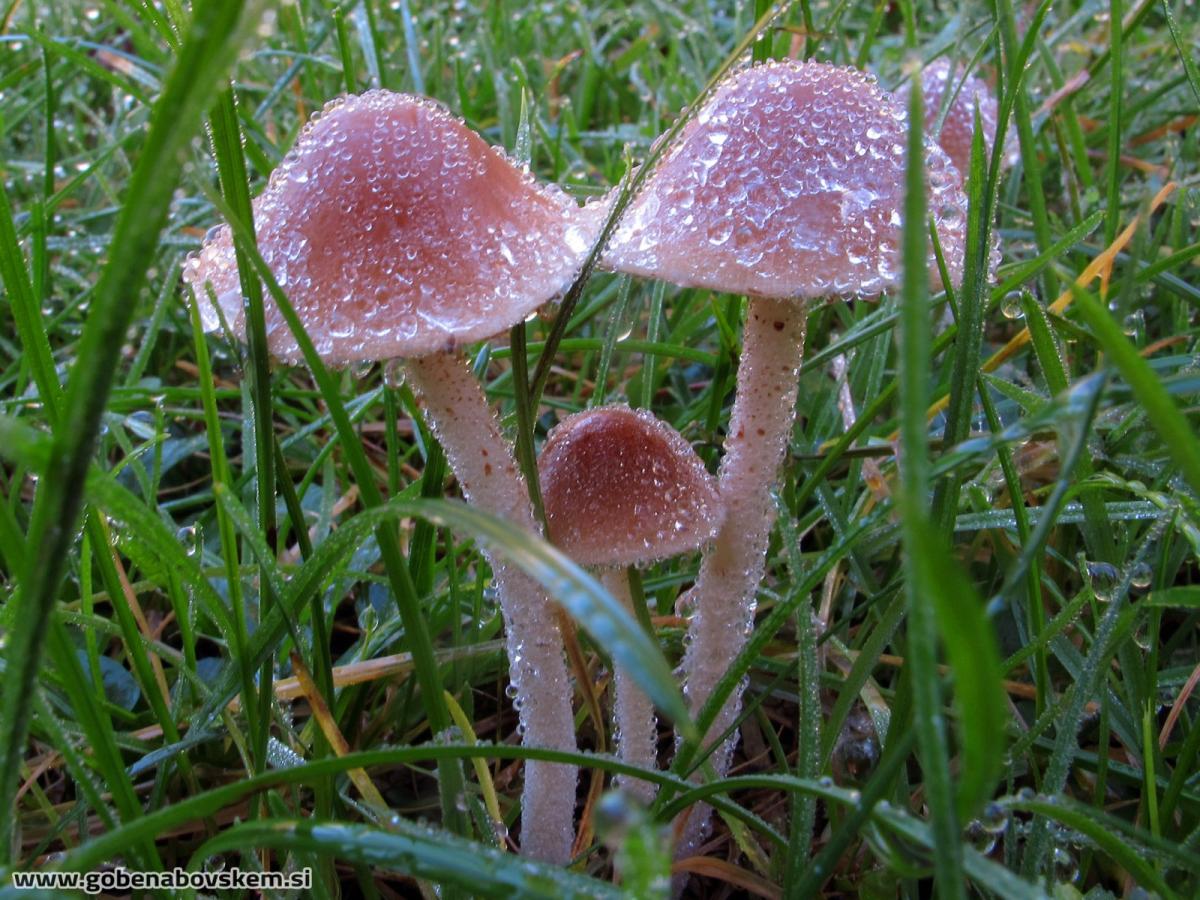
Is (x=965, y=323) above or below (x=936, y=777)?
above

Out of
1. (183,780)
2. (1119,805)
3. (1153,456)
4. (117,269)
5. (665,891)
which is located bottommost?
(1119,805)

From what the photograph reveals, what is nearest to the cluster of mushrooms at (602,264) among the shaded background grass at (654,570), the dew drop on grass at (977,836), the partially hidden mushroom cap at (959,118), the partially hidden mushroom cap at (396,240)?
the partially hidden mushroom cap at (396,240)

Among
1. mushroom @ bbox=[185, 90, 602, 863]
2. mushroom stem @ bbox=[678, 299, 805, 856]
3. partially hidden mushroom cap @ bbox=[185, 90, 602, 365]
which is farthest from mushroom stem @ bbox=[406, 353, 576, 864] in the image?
mushroom stem @ bbox=[678, 299, 805, 856]

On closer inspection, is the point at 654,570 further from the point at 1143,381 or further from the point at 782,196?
the point at 1143,381

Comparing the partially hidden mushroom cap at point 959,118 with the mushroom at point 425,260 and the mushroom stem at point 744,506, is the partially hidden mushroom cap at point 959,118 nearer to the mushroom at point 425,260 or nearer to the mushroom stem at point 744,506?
the mushroom stem at point 744,506

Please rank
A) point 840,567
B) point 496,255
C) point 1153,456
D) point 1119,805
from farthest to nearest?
point 840,567 < point 1153,456 < point 1119,805 < point 496,255

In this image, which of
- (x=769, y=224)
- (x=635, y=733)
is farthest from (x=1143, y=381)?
Result: (x=635, y=733)

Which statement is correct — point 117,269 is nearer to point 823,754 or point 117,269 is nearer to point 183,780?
point 823,754

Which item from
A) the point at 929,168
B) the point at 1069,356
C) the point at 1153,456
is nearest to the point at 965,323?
the point at 929,168
